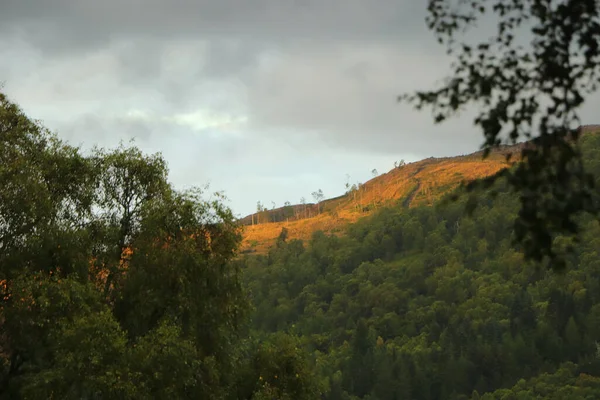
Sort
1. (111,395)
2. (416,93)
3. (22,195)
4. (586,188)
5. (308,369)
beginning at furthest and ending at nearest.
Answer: (308,369) < (22,195) < (111,395) < (416,93) < (586,188)

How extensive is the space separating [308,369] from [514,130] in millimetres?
24018

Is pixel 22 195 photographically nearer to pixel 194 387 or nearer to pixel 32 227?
pixel 32 227

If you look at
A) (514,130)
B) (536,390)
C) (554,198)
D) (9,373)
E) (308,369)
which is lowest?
(536,390)

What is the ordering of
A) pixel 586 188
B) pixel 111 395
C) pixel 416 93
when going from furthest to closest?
pixel 111 395
pixel 416 93
pixel 586 188

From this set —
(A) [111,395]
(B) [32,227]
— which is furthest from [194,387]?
(B) [32,227]

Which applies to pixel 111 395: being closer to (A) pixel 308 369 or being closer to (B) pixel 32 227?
(B) pixel 32 227

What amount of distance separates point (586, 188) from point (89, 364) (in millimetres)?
20231

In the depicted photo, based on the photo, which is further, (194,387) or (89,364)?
(194,387)

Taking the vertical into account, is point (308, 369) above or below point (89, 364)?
below

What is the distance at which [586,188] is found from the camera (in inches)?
301

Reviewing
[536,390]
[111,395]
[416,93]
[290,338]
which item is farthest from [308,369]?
[536,390]

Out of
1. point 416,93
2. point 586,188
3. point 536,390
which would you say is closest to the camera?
point 586,188

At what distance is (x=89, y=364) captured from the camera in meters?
24.7

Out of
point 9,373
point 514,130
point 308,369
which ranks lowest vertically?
point 308,369
